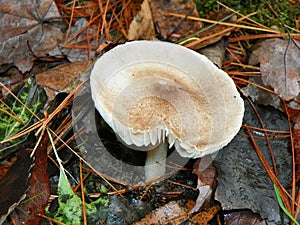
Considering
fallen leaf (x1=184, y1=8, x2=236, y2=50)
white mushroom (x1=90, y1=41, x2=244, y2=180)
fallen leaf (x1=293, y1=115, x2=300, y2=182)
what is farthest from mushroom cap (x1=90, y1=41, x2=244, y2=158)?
fallen leaf (x1=184, y1=8, x2=236, y2=50)

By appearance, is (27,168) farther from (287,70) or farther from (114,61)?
(287,70)

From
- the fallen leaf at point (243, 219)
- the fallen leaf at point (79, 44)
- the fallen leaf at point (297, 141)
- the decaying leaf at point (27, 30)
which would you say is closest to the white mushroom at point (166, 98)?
the fallen leaf at point (243, 219)

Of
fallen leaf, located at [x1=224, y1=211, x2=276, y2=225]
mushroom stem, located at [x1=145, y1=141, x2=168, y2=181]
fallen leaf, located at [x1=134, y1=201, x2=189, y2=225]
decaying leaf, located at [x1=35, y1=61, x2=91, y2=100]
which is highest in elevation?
decaying leaf, located at [x1=35, y1=61, x2=91, y2=100]

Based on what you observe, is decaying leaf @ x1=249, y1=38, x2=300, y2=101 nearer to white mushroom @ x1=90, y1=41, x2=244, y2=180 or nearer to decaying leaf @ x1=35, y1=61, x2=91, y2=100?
white mushroom @ x1=90, y1=41, x2=244, y2=180

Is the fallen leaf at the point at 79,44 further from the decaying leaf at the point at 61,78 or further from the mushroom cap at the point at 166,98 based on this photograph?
the mushroom cap at the point at 166,98

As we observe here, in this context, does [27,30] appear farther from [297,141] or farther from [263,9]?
[297,141]

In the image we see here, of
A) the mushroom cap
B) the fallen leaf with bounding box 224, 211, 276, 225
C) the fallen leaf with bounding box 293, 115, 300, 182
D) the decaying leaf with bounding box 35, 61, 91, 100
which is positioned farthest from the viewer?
the decaying leaf with bounding box 35, 61, 91, 100
